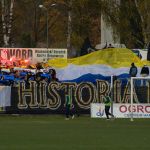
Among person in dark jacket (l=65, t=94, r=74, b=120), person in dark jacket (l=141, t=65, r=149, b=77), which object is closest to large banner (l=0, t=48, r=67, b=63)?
person in dark jacket (l=141, t=65, r=149, b=77)

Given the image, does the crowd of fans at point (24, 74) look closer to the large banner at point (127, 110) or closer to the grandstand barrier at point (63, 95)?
the grandstand barrier at point (63, 95)

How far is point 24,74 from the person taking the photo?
55562mm

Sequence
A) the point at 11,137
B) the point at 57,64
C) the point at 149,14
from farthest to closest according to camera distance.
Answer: the point at 149,14 < the point at 57,64 < the point at 11,137

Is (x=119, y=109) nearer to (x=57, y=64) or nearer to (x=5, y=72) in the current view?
(x=57, y=64)

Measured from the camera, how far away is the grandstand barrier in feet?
137

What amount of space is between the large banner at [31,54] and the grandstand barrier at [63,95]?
17.7 m

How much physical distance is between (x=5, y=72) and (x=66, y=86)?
13.1 metres

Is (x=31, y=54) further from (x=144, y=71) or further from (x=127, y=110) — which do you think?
(x=127, y=110)

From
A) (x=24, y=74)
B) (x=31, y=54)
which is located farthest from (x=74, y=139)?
(x=31, y=54)

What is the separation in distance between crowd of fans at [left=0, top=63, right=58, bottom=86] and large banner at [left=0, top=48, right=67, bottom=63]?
9.51 ft

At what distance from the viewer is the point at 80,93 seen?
4262 cm

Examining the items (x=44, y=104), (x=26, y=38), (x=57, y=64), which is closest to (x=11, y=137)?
(x=44, y=104)

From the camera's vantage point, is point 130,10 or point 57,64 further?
point 130,10

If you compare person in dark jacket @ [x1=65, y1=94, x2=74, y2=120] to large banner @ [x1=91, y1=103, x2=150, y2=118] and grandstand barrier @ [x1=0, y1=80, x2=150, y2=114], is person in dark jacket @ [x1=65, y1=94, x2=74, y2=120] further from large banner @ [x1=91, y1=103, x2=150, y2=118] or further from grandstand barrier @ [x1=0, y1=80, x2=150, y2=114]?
large banner @ [x1=91, y1=103, x2=150, y2=118]
